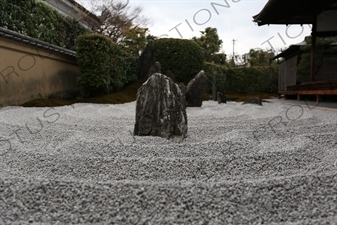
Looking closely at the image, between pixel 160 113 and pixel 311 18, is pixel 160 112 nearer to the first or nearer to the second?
pixel 160 113

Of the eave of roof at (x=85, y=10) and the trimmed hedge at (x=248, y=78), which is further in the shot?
the trimmed hedge at (x=248, y=78)

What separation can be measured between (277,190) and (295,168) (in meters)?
0.46

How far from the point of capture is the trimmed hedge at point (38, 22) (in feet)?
18.2

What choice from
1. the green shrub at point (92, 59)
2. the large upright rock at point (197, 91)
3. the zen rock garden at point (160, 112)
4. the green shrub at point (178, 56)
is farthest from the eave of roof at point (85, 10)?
the zen rock garden at point (160, 112)

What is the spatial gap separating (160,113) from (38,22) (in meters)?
5.18

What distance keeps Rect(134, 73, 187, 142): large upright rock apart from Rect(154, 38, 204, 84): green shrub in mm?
8254

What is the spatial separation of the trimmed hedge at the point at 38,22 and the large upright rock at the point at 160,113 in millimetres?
3929

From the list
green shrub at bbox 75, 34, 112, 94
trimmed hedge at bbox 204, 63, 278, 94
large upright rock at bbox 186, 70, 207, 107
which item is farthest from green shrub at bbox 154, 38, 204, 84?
large upright rock at bbox 186, 70, 207, 107

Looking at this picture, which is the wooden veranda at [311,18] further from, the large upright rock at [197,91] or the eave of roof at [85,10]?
the eave of roof at [85,10]

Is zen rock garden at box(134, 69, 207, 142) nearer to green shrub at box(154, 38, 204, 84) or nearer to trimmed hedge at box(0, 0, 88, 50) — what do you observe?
trimmed hedge at box(0, 0, 88, 50)

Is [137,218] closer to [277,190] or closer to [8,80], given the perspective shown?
[277,190]

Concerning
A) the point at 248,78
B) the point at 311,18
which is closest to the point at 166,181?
the point at 311,18

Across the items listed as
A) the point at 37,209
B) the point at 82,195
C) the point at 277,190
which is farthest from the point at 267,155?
the point at 37,209

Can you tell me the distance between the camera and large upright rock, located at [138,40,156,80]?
1027cm
